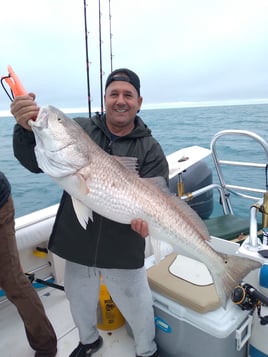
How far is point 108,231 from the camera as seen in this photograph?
2213mm

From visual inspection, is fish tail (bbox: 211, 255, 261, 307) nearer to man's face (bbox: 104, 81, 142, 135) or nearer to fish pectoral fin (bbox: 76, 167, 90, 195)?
fish pectoral fin (bbox: 76, 167, 90, 195)

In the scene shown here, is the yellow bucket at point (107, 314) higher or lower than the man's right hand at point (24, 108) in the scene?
lower

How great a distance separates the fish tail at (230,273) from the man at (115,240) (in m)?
0.59

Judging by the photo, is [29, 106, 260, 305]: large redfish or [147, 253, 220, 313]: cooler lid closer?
[29, 106, 260, 305]: large redfish

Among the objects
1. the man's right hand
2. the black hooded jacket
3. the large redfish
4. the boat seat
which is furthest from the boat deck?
the man's right hand

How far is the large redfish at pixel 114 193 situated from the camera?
185 centimetres

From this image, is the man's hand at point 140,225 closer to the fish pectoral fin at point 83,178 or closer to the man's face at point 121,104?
the fish pectoral fin at point 83,178

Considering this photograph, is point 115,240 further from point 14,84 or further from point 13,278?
point 14,84

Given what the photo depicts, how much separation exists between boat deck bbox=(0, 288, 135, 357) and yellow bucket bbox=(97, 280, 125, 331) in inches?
2.2

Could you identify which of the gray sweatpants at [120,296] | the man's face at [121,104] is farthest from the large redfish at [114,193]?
the gray sweatpants at [120,296]

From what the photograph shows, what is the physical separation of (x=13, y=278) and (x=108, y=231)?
81 cm

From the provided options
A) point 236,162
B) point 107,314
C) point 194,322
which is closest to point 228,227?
point 236,162

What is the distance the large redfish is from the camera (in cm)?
185

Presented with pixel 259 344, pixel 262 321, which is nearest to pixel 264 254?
pixel 262 321
